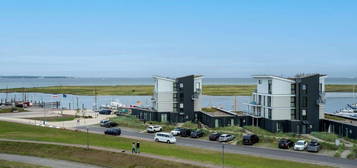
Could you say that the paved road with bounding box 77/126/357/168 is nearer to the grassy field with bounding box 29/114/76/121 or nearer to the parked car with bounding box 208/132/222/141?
the parked car with bounding box 208/132/222/141

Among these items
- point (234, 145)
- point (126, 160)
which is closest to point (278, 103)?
point (234, 145)

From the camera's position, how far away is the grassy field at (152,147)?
1476 inches

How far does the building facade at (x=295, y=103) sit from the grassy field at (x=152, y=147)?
68.4 ft

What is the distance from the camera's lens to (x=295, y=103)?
62.2 metres

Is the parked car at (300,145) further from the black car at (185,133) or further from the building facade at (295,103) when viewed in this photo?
the black car at (185,133)

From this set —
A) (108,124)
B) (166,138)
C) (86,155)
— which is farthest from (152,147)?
(108,124)

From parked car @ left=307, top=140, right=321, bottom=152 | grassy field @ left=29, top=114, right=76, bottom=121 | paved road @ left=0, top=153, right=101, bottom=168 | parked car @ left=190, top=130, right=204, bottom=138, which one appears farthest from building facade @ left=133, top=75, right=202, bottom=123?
paved road @ left=0, top=153, right=101, bottom=168

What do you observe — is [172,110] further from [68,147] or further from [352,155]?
[352,155]

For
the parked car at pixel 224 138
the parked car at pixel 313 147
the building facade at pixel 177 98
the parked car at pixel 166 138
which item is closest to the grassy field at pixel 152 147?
the parked car at pixel 166 138

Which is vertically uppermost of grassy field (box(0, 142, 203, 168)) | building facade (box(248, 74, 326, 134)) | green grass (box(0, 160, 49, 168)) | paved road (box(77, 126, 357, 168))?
building facade (box(248, 74, 326, 134))

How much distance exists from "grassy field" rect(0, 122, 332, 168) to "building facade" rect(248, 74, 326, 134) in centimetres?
2086

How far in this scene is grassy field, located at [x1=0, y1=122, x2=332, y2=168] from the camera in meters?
37.5

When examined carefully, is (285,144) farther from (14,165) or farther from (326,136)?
(14,165)

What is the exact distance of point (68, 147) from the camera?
145 ft
